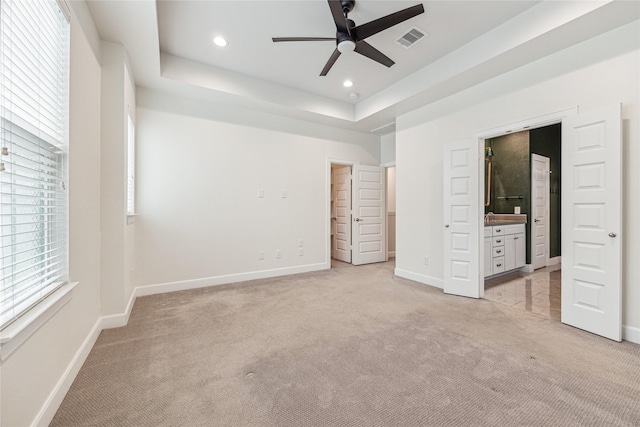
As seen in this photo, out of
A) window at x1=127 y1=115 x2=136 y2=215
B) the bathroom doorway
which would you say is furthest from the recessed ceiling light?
the bathroom doorway

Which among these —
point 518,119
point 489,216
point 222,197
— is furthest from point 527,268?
point 222,197

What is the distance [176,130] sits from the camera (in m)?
3.76

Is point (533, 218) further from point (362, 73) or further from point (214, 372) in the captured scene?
point (214, 372)

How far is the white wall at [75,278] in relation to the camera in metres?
1.23

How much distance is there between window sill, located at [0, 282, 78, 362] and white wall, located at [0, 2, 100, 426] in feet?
0.16

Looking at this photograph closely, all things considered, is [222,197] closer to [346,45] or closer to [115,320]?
[115,320]

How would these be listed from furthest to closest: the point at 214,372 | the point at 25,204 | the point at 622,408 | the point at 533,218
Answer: the point at 533,218, the point at 214,372, the point at 622,408, the point at 25,204

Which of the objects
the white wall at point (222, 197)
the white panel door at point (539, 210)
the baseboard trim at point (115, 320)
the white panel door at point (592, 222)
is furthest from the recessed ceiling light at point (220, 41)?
the white panel door at point (539, 210)

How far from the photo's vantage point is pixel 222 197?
410cm

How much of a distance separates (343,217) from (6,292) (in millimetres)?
4948

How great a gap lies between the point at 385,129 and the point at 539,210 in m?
3.24

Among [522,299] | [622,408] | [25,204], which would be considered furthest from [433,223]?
[25,204]

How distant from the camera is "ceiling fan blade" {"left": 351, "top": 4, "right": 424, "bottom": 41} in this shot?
2209 millimetres

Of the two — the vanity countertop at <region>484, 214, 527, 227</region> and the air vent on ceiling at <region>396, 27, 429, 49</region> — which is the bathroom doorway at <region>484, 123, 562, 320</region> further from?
the air vent on ceiling at <region>396, 27, 429, 49</region>
